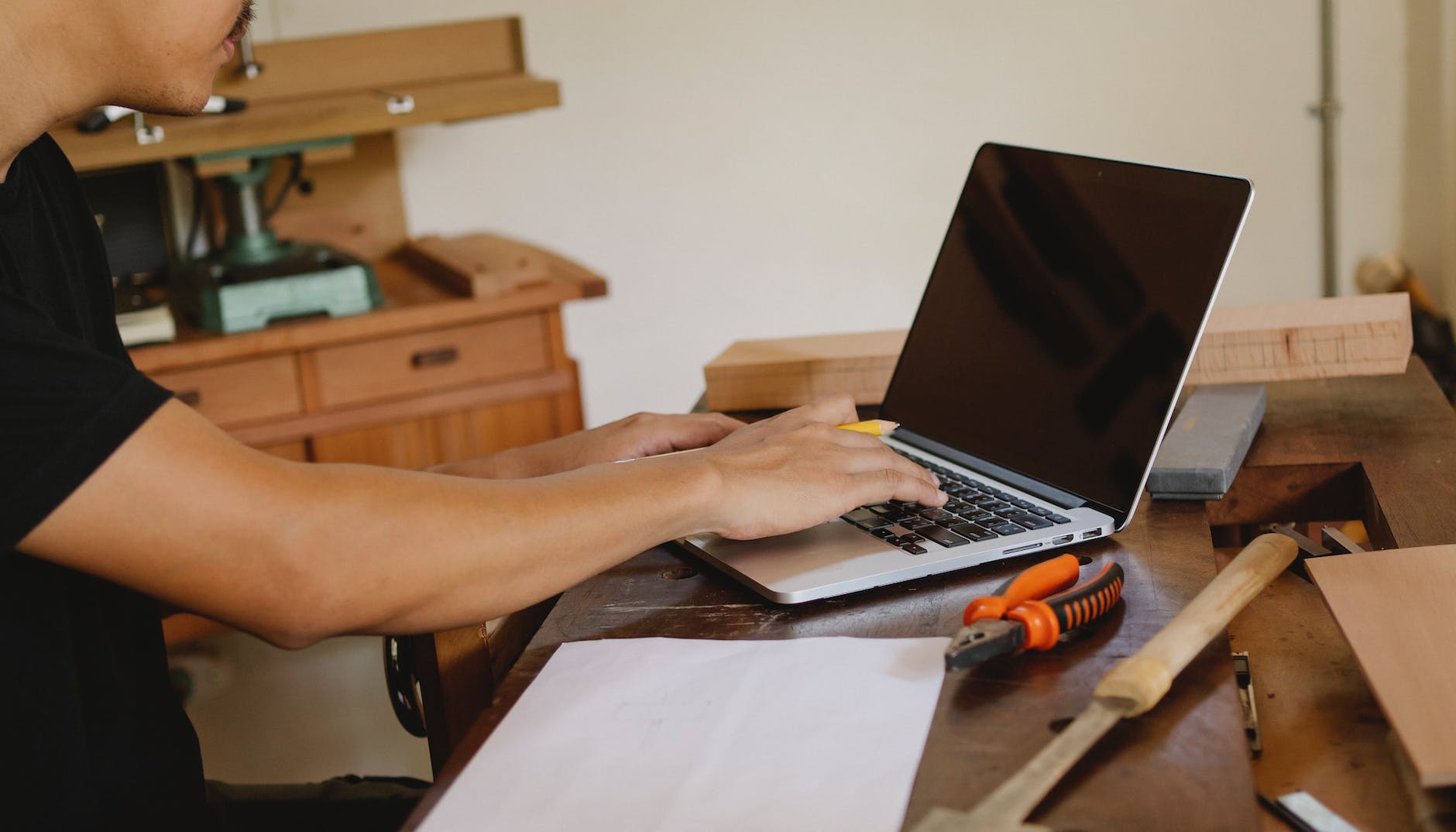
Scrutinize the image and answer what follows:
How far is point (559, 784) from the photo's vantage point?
2.06 feet

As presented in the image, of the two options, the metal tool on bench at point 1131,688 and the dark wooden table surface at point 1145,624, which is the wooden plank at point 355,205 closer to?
the dark wooden table surface at point 1145,624

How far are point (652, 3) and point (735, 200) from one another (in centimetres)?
46

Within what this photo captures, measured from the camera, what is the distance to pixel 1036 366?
99 cm

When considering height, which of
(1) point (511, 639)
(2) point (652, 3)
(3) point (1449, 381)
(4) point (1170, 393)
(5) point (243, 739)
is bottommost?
(5) point (243, 739)

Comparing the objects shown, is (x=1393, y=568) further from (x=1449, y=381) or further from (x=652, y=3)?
(x=652, y=3)

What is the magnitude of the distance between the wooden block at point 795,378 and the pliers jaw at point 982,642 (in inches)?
22.5

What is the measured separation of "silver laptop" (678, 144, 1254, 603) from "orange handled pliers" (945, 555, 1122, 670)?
3.0 inches

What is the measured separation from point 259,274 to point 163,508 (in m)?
1.74

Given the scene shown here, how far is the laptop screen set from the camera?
0.86 meters

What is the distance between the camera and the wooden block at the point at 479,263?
2371 mm

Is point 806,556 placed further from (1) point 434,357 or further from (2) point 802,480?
(1) point 434,357

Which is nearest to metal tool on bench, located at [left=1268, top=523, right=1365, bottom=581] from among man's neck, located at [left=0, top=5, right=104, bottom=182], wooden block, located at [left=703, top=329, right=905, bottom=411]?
wooden block, located at [left=703, top=329, right=905, bottom=411]

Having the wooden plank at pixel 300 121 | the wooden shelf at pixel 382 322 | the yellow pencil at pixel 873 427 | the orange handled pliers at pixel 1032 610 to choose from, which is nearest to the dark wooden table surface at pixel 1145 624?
the orange handled pliers at pixel 1032 610

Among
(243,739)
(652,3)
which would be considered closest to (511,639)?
(243,739)
